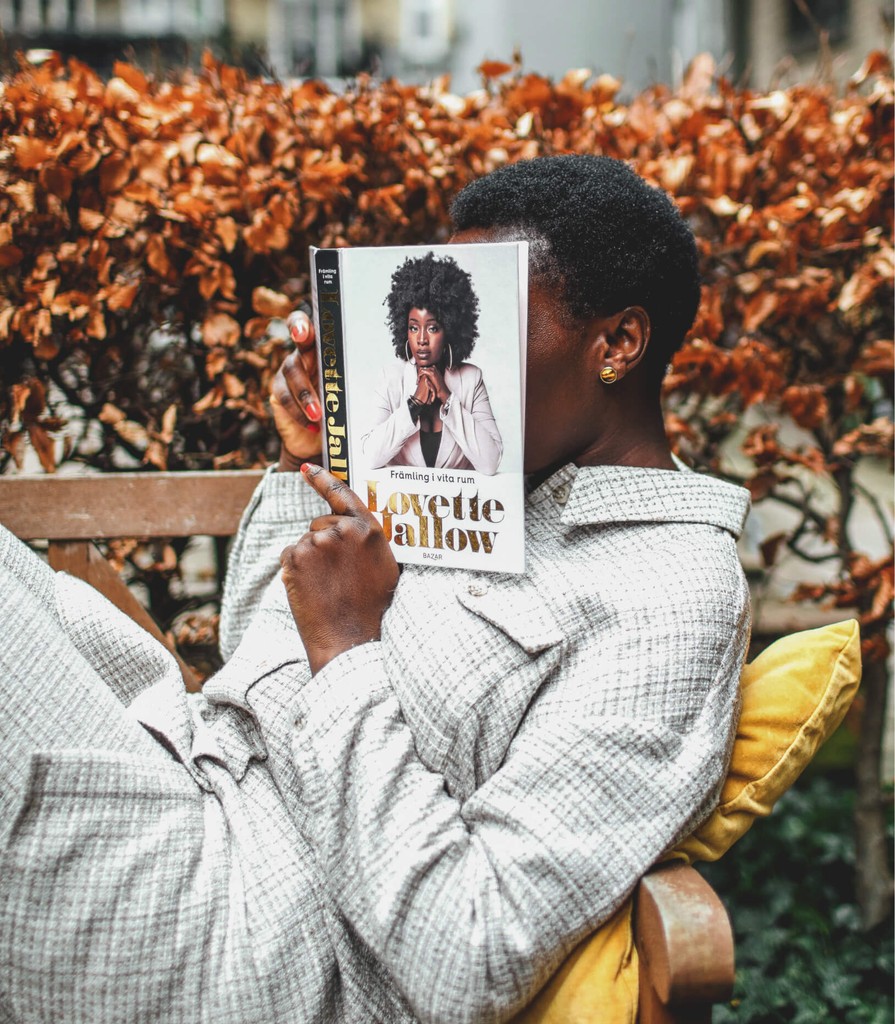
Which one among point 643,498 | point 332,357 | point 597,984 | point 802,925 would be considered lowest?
point 802,925

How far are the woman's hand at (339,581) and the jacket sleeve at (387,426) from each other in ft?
0.28

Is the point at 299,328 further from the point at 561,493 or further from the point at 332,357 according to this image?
the point at 561,493

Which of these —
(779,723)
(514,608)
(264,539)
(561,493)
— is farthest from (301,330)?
(779,723)

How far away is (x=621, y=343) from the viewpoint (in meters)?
1.49

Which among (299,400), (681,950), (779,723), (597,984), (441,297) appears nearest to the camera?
(681,950)

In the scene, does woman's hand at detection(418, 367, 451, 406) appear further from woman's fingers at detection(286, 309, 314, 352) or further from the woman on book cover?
woman's fingers at detection(286, 309, 314, 352)

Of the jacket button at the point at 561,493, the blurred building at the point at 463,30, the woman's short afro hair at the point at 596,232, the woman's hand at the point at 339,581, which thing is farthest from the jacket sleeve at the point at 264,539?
the blurred building at the point at 463,30

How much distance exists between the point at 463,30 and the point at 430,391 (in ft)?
45.9

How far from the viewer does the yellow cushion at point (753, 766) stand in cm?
123

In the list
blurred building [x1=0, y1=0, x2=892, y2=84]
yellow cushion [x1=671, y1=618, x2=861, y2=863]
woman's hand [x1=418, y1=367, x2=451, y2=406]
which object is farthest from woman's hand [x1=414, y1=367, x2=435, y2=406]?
blurred building [x1=0, y1=0, x2=892, y2=84]

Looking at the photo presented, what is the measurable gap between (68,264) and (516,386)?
136cm

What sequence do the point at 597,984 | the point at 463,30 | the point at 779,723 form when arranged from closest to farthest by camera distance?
the point at 597,984
the point at 779,723
the point at 463,30

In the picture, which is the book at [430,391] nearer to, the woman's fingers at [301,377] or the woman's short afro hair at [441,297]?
the woman's short afro hair at [441,297]

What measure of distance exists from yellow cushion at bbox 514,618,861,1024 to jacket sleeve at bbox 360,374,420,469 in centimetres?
70
